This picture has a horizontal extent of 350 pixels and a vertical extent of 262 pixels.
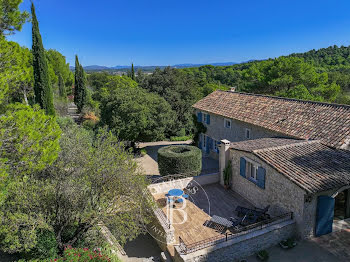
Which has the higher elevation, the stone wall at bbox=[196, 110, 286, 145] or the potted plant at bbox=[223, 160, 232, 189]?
the stone wall at bbox=[196, 110, 286, 145]

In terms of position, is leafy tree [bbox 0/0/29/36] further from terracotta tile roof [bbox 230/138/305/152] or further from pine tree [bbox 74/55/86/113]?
pine tree [bbox 74/55/86/113]

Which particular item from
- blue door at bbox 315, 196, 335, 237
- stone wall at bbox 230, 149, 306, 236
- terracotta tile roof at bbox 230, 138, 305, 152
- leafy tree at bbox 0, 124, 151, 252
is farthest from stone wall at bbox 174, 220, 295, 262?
terracotta tile roof at bbox 230, 138, 305, 152

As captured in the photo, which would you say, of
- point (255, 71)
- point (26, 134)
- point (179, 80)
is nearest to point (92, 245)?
point (26, 134)

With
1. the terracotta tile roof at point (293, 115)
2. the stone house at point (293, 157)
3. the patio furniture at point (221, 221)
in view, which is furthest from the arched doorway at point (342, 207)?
the patio furniture at point (221, 221)

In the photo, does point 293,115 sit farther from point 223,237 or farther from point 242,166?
point 223,237

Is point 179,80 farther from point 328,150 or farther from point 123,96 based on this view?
point 328,150

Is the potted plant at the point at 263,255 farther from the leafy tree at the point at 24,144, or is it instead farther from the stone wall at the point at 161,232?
the leafy tree at the point at 24,144
